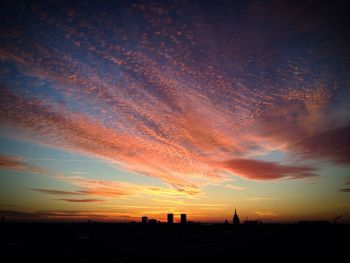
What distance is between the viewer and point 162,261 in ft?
71.3

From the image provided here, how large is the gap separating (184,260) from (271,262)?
23.1ft

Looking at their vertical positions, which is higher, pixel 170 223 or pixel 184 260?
pixel 170 223

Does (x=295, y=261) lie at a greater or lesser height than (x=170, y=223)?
lesser

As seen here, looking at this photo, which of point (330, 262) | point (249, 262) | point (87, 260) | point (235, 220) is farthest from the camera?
point (235, 220)

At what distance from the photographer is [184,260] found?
73.6 feet

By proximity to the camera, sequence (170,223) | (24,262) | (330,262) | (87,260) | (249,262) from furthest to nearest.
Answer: (170,223), (330,262), (249,262), (87,260), (24,262)

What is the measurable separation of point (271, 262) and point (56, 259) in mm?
16683

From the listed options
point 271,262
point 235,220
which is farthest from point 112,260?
point 235,220

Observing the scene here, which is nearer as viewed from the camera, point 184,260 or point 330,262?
point 184,260

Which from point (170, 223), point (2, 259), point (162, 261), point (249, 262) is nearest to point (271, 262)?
point (249, 262)

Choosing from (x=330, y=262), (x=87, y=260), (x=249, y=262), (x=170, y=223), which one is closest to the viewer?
(x=87, y=260)

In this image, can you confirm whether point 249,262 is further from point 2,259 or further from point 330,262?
point 2,259

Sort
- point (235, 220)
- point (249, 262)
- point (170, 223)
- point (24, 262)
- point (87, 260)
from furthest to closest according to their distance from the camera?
point (235, 220) → point (170, 223) → point (249, 262) → point (87, 260) → point (24, 262)

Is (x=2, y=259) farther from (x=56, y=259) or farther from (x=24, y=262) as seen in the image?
(x=56, y=259)
